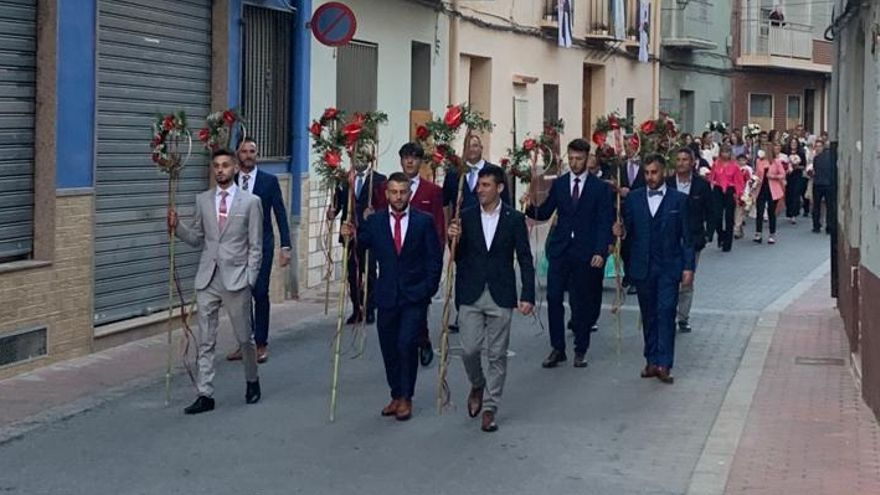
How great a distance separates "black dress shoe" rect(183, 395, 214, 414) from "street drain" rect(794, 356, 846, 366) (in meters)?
5.35

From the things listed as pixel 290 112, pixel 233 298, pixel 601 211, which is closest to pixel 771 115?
pixel 290 112

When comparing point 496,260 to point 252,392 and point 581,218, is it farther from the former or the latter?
point 581,218

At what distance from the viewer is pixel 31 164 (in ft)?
39.9

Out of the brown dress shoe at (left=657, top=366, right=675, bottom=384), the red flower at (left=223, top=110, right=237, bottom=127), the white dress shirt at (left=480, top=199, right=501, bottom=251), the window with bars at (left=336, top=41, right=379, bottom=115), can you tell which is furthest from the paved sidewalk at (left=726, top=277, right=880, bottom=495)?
the window with bars at (left=336, top=41, right=379, bottom=115)

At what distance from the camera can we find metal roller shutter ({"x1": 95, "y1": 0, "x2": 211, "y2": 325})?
13.3 m

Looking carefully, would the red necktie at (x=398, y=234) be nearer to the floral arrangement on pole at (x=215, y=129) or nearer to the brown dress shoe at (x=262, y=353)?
the floral arrangement on pole at (x=215, y=129)

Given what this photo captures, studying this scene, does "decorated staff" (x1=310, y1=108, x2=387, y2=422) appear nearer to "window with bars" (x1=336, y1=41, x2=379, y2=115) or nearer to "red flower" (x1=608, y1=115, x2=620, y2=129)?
"red flower" (x1=608, y1=115, x2=620, y2=129)

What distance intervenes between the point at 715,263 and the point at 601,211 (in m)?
10.7

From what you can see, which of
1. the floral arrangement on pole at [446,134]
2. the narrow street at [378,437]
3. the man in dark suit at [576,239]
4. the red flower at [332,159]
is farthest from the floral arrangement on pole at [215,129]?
the man in dark suit at [576,239]

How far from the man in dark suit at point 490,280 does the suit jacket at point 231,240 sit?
139 centimetres

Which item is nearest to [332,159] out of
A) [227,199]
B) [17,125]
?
[227,199]

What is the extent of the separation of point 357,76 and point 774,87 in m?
26.8

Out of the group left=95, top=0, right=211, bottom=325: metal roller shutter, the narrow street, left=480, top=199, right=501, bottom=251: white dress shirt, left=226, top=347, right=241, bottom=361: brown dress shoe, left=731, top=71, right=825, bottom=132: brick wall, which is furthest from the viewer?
left=731, top=71, right=825, bottom=132: brick wall

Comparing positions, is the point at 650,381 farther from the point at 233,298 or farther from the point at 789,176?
the point at 789,176
